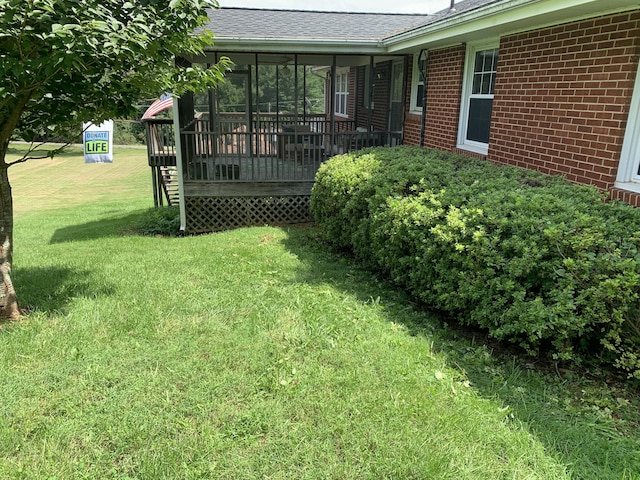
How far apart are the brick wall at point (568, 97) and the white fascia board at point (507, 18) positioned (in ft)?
0.37

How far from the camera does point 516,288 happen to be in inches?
132

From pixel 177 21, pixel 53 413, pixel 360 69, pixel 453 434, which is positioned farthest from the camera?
pixel 360 69

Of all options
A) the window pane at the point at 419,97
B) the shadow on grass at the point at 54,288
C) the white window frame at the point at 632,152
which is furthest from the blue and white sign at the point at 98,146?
the white window frame at the point at 632,152

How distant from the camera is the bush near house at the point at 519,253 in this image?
3045 mm

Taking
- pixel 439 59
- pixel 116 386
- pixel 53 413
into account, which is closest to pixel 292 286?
pixel 116 386

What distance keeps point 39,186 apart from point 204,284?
22.3 m

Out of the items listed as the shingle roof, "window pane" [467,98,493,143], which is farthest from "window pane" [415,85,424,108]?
"window pane" [467,98,493,143]

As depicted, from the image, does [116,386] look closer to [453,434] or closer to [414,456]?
→ [414,456]

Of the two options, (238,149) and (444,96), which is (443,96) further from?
(238,149)

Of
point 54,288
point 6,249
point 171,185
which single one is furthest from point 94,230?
point 6,249

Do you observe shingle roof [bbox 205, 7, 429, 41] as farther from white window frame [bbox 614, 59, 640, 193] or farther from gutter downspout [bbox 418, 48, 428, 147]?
white window frame [bbox 614, 59, 640, 193]

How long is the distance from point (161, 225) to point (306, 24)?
531 centimetres

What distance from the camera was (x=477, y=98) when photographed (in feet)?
24.0

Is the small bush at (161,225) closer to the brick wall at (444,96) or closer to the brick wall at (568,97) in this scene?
the brick wall at (444,96)
